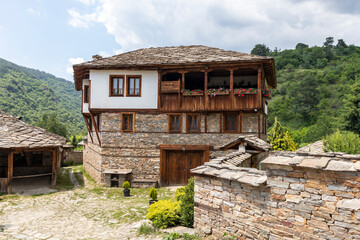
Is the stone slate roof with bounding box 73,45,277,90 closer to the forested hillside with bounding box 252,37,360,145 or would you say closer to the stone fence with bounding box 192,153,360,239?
the stone fence with bounding box 192,153,360,239

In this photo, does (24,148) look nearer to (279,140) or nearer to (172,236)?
(172,236)

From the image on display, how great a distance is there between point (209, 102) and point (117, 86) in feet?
18.4

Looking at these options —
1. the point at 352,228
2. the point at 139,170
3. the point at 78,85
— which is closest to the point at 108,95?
the point at 139,170

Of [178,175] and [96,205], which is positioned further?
[178,175]

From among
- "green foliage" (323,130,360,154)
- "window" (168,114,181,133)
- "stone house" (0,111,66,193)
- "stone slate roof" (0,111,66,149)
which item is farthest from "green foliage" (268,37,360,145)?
"stone slate roof" (0,111,66,149)

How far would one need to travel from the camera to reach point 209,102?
1334cm

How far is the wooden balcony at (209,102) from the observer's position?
1287cm

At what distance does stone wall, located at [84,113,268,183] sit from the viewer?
44.3 ft

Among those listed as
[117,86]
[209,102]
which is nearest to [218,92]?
[209,102]

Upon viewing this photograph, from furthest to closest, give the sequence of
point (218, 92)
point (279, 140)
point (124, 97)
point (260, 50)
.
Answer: point (260, 50) < point (279, 140) < point (124, 97) < point (218, 92)

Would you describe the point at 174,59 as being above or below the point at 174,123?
above

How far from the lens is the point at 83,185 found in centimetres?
1412

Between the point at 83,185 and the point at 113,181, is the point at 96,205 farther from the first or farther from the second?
the point at 83,185

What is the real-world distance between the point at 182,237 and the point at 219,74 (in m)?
11.2
